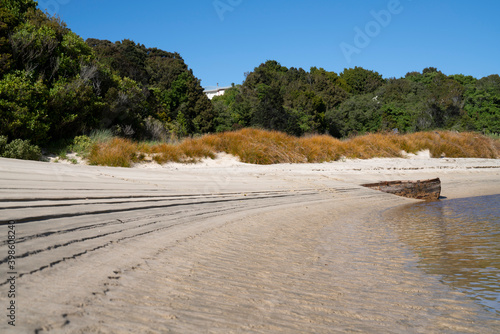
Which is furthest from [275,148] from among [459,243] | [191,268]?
[191,268]

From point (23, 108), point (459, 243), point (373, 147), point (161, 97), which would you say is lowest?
point (459, 243)

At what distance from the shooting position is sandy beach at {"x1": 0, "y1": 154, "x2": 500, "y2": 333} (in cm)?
163

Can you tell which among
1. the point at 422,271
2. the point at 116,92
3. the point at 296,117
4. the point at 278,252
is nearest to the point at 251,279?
the point at 278,252

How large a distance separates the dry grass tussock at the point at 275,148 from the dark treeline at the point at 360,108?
52.9 feet

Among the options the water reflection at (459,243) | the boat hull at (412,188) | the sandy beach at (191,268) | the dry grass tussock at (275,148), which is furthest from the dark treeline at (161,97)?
the water reflection at (459,243)

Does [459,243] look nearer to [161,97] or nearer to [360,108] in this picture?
[161,97]

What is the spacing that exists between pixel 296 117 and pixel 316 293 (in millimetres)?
37654

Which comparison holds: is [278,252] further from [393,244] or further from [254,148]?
[254,148]

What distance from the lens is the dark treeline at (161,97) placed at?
12.5 m

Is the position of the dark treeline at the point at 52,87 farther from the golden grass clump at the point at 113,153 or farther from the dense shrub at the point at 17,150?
the golden grass clump at the point at 113,153

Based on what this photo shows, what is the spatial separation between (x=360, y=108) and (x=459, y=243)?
4626 centimetres

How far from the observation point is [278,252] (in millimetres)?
3443

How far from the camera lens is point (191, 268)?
8.28ft

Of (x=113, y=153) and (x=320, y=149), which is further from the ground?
(x=320, y=149)
